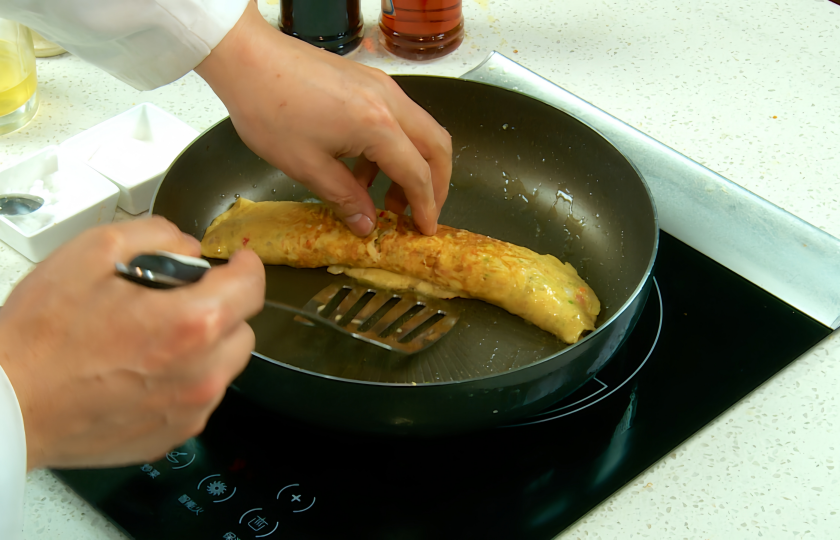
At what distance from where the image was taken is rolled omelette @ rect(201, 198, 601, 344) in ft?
3.03

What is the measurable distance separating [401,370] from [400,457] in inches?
4.7

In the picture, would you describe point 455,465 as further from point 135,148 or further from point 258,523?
point 135,148

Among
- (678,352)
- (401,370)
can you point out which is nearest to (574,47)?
(678,352)

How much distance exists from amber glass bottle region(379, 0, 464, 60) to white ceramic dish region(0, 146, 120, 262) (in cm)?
66

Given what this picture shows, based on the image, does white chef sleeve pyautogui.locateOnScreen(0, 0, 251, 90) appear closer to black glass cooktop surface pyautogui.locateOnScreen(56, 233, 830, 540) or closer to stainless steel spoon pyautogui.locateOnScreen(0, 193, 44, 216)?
stainless steel spoon pyautogui.locateOnScreen(0, 193, 44, 216)

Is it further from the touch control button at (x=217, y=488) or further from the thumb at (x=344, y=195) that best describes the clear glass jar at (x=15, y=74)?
the touch control button at (x=217, y=488)

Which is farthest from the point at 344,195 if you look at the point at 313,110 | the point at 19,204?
the point at 19,204

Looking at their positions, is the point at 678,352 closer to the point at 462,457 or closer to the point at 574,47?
the point at 462,457

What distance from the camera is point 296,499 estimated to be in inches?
27.5

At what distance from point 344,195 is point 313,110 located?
13 cm

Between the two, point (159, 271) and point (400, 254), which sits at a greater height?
point (159, 271)

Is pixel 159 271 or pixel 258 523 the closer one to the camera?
pixel 159 271

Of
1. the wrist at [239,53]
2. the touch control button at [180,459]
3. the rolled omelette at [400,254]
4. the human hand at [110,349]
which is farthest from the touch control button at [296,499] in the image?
the wrist at [239,53]

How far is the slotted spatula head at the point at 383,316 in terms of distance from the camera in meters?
0.84
